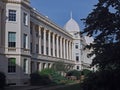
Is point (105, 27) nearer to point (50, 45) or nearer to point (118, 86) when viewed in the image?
point (118, 86)

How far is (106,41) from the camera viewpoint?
746 inches

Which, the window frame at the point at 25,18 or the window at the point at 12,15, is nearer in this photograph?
the window at the point at 12,15

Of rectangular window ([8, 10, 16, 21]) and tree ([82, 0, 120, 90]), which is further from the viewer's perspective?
rectangular window ([8, 10, 16, 21])

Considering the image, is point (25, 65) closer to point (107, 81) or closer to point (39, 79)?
point (39, 79)

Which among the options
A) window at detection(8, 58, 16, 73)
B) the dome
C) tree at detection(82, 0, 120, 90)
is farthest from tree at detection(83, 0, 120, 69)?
the dome

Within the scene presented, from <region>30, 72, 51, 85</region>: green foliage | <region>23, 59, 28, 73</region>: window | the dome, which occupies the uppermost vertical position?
the dome

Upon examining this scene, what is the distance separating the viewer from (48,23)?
70000 mm

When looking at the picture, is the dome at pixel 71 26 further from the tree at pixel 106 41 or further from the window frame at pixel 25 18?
the tree at pixel 106 41

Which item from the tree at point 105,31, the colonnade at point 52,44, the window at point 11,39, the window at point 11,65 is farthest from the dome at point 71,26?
the tree at point 105,31

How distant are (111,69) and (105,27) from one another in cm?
274

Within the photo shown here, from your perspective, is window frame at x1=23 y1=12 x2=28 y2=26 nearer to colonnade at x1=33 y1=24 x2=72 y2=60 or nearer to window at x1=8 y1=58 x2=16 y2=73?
window at x1=8 y1=58 x2=16 y2=73

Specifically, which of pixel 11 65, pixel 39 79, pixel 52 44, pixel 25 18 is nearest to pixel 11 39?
pixel 11 65

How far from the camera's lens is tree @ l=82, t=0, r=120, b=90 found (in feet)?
60.4

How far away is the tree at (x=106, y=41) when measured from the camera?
18422 millimetres
